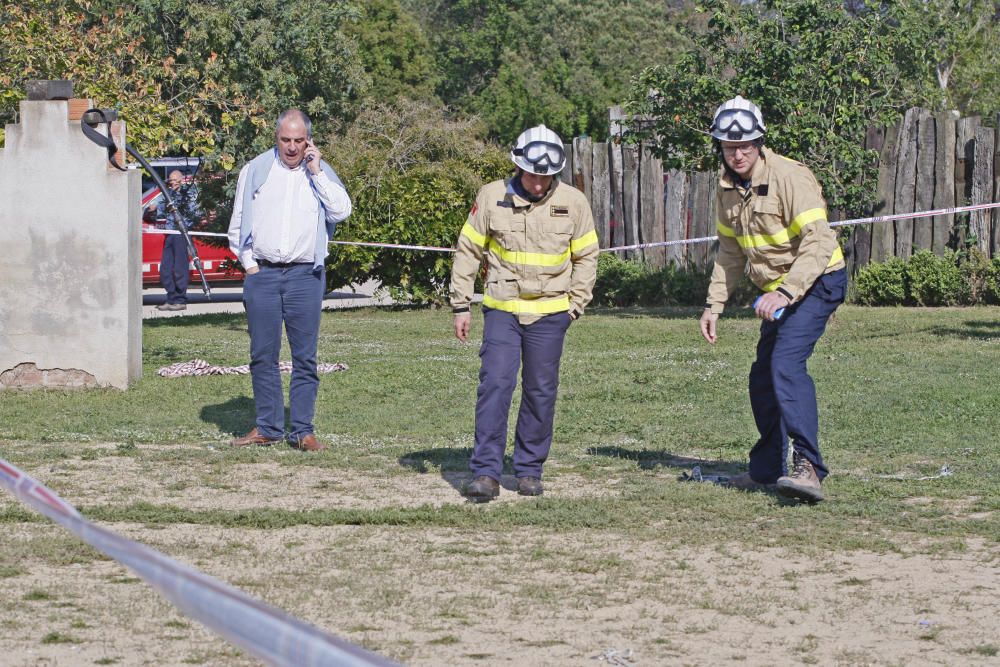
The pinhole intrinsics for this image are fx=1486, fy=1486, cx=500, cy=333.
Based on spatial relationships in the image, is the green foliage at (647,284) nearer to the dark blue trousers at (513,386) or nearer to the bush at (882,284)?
the bush at (882,284)

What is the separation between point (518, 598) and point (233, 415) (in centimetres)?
546

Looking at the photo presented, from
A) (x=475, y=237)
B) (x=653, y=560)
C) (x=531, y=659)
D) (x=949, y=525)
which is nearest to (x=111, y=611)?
(x=531, y=659)

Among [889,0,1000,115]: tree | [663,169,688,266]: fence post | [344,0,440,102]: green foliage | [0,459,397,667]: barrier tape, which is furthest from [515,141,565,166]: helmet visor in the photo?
[344,0,440,102]: green foliage

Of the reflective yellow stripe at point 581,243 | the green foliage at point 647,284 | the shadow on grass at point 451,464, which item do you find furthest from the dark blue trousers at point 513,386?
the green foliage at point 647,284

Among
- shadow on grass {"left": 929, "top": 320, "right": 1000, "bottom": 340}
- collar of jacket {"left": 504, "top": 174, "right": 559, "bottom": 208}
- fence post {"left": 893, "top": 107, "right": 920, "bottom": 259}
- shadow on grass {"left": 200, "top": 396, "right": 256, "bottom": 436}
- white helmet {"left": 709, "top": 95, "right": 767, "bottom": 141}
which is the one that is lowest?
shadow on grass {"left": 200, "top": 396, "right": 256, "bottom": 436}

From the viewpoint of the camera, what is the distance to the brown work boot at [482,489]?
7254 mm

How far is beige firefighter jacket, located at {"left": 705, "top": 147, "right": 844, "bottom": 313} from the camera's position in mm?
7004

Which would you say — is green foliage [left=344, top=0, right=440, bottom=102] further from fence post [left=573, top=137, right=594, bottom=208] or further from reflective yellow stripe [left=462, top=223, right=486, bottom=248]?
reflective yellow stripe [left=462, top=223, right=486, bottom=248]

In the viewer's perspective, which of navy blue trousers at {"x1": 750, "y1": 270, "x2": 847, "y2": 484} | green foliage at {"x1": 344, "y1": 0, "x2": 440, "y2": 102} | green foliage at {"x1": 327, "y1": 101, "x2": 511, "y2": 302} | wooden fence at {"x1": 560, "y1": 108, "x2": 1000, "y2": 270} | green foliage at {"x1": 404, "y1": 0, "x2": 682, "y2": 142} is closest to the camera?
navy blue trousers at {"x1": 750, "y1": 270, "x2": 847, "y2": 484}

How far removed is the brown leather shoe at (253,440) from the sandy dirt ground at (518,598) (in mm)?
2128

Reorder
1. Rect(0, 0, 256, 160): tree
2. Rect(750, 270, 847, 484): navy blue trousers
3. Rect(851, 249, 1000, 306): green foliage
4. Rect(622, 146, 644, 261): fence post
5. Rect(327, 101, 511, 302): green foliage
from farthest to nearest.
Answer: Rect(622, 146, 644, 261): fence post < Rect(327, 101, 511, 302): green foliage < Rect(851, 249, 1000, 306): green foliage < Rect(0, 0, 256, 160): tree < Rect(750, 270, 847, 484): navy blue trousers

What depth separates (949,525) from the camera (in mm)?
6613

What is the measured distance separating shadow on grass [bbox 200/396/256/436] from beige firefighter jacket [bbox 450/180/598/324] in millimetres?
2859

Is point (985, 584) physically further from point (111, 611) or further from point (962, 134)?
point (962, 134)
